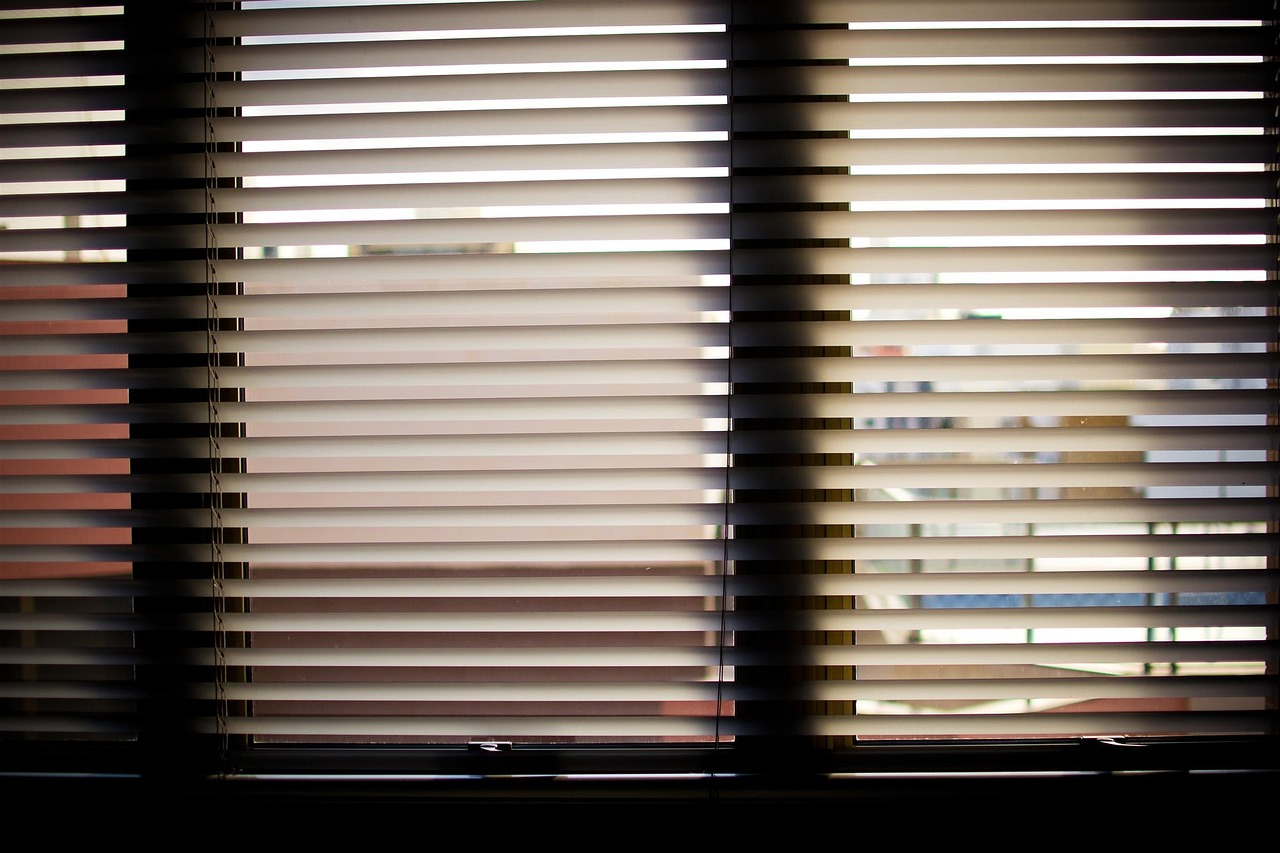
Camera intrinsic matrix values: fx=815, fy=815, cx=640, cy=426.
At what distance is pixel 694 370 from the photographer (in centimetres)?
113

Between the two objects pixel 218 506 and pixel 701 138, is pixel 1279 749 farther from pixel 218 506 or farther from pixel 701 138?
pixel 218 506

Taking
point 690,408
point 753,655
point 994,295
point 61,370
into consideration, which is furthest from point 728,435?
point 61,370

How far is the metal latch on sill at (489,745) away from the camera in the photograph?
119 cm

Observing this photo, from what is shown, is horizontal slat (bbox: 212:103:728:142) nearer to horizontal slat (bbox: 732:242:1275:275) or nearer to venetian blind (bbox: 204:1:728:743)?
venetian blind (bbox: 204:1:728:743)

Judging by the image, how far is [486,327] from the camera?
3.74 ft

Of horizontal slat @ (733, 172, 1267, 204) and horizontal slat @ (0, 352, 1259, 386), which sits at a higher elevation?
horizontal slat @ (733, 172, 1267, 204)

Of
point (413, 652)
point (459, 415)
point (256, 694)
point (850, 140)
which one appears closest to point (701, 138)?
point (850, 140)

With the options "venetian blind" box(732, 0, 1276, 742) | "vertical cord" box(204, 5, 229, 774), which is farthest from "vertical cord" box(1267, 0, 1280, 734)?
"vertical cord" box(204, 5, 229, 774)

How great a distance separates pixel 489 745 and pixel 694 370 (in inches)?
24.7

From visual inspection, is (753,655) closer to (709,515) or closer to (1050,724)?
(709,515)

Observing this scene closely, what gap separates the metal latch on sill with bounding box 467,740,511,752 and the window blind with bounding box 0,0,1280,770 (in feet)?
0.13

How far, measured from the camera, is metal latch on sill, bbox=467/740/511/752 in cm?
119

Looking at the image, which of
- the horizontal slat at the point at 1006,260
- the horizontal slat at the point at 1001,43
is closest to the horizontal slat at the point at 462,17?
the horizontal slat at the point at 1001,43

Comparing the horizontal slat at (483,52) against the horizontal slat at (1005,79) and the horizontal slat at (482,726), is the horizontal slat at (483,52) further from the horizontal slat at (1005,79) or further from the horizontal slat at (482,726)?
the horizontal slat at (482,726)
